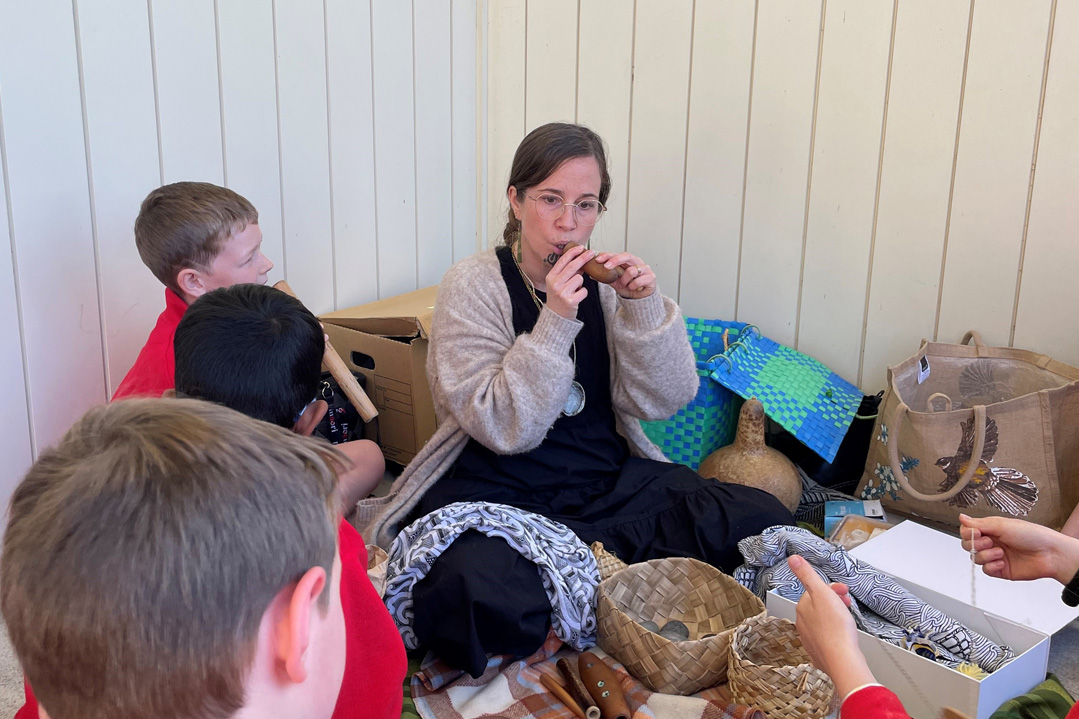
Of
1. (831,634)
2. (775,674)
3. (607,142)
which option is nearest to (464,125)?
(607,142)

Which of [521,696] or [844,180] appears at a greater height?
[844,180]

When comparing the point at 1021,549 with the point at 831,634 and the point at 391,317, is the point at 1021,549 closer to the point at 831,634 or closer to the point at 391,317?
the point at 831,634

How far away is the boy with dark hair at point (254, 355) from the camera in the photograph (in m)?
1.20

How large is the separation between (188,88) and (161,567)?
1.73m

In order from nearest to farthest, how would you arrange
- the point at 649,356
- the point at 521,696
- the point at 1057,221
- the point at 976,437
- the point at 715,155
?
the point at 521,696 < the point at 649,356 < the point at 976,437 < the point at 1057,221 < the point at 715,155

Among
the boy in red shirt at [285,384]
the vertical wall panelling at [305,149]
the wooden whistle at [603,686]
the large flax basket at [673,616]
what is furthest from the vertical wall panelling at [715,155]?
the boy in red shirt at [285,384]

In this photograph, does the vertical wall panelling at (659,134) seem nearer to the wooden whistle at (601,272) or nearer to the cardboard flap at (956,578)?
the wooden whistle at (601,272)

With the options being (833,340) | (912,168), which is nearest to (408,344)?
(833,340)

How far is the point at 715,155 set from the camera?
8.35 ft

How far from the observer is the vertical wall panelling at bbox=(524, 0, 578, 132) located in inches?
107

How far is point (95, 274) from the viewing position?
188 cm

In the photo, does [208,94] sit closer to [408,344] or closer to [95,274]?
[95,274]

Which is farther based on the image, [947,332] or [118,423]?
[947,332]

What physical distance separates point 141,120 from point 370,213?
76 centimetres
